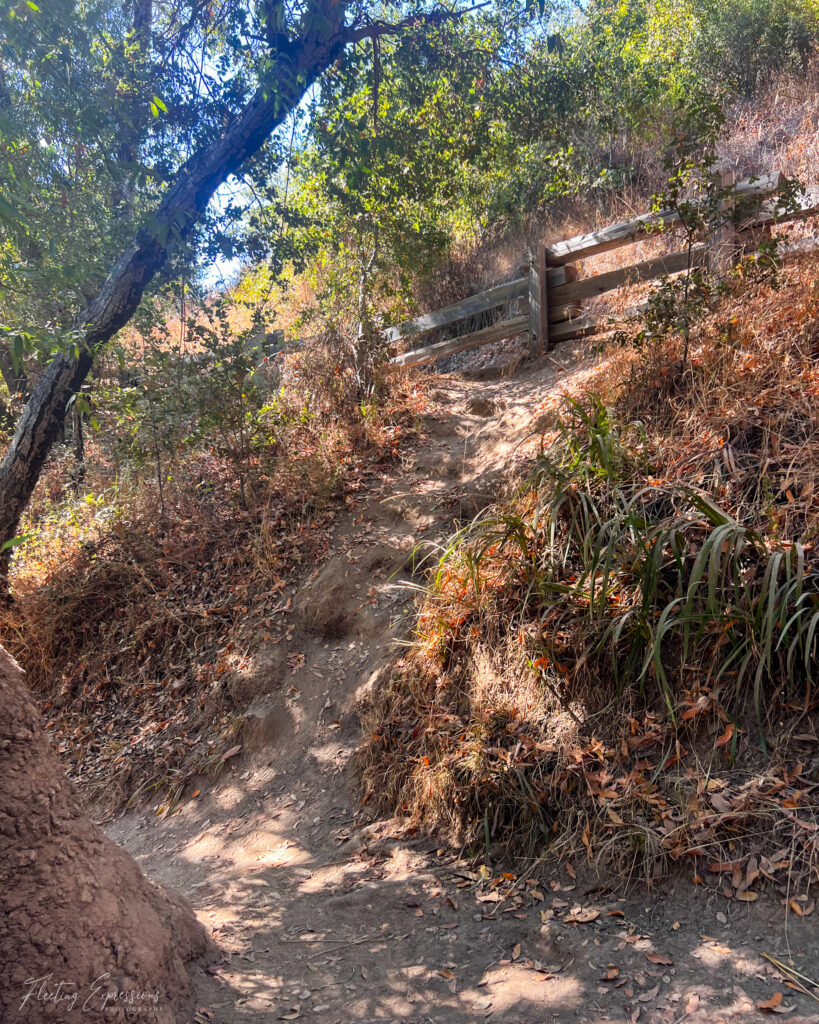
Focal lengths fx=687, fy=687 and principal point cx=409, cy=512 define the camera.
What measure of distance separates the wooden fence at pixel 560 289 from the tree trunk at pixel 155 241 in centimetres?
290

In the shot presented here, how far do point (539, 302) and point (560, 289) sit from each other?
0.28m

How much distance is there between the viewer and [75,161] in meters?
7.36

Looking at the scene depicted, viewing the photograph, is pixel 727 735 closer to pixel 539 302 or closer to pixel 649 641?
pixel 649 641

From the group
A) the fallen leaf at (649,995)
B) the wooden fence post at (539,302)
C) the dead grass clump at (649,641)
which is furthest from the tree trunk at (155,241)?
the fallen leaf at (649,995)

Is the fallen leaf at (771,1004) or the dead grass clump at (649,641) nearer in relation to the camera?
the fallen leaf at (771,1004)

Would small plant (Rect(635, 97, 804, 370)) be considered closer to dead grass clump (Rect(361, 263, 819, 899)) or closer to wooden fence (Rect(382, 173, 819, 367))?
dead grass clump (Rect(361, 263, 819, 899))

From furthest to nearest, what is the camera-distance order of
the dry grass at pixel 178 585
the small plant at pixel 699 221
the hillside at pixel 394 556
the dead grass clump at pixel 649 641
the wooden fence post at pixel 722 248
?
1. the dry grass at pixel 178 585
2. the wooden fence post at pixel 722 248
3. the small plant at pixel 699 221
4. the dead grass clump at pixel 649 641
5. the hillside at pixel 394 556

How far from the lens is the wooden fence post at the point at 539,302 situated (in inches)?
324

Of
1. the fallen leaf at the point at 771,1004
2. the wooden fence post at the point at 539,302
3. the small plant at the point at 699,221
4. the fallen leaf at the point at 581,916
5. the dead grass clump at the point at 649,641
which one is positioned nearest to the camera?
the fallen leaf at the point at 771,1004

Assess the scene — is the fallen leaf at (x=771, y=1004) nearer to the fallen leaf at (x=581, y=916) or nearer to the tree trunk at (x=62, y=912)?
the fallen leaf at (x=581, y=916)

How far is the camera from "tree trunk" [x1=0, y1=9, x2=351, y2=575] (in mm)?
6648

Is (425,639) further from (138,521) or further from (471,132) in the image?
(471,132)

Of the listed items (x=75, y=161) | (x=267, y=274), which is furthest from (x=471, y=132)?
(x=75, y=161)

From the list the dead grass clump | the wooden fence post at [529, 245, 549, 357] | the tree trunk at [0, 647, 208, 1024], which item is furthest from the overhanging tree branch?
the tree trunk at [0, 647, 208, 1024]
